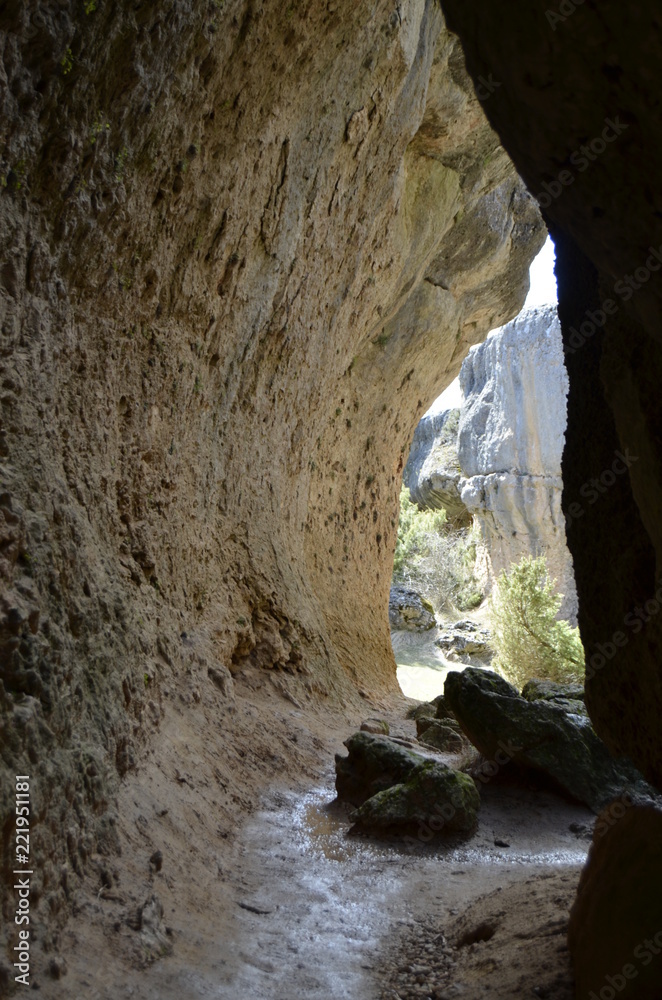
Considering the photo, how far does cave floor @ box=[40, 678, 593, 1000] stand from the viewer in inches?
107

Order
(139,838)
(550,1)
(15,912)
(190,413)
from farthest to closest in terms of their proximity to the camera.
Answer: (190,413)
(139,838)
(15,912)
(550,1)

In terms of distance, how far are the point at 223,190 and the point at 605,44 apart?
14.5 ft

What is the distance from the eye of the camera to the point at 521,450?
27969 millimetres

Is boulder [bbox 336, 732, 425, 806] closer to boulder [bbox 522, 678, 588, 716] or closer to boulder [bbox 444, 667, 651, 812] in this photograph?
boulder [bbox 444, 667, 651, 812]

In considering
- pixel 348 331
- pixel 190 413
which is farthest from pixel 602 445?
pixel 348 331

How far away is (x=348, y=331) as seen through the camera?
905 centimetres

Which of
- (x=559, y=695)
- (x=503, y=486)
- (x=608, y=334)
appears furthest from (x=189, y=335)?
(x=503, y=486)

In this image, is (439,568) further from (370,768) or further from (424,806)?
(424,806)

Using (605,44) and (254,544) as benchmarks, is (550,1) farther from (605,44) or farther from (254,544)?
(254,544)

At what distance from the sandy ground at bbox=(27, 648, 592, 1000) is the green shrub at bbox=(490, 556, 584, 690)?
32.9 feet

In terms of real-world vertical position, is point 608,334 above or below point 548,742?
above

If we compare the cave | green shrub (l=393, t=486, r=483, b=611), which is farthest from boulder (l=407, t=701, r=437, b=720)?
green shrub (l=393, t=486, r=483, b=611)

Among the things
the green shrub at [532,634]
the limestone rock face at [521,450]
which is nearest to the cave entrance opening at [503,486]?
the limestone rock face at [521,450]

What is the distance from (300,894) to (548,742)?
2448 mm
